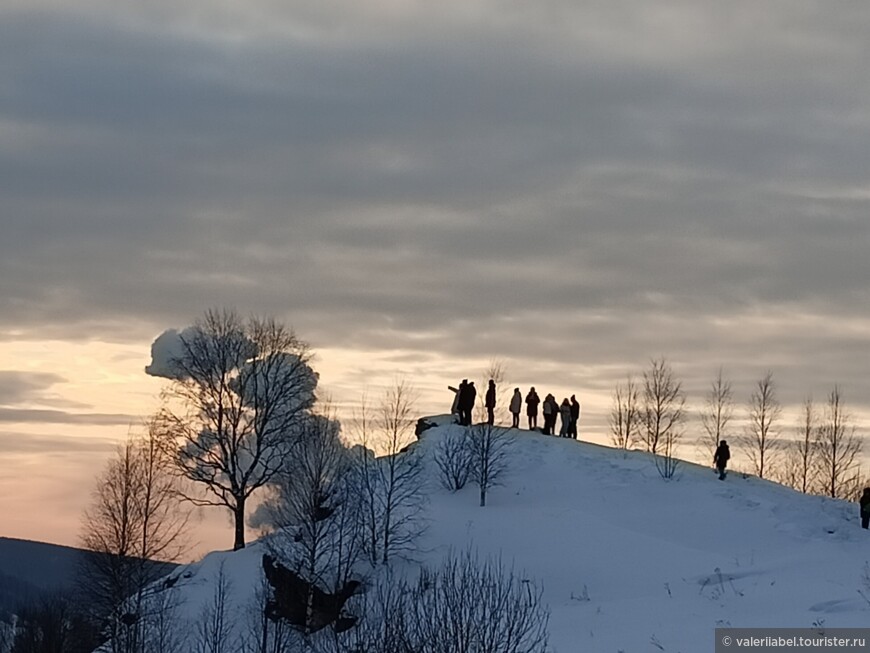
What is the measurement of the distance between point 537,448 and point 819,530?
1286 centimetres

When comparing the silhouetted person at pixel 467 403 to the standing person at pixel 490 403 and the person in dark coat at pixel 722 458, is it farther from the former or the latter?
the person in dark coat at pixel 722 458

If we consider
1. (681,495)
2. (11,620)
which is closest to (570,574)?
(681,495)

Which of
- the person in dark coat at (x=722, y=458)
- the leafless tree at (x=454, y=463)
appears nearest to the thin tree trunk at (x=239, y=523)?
the leafless tree at (x=454, y=463)

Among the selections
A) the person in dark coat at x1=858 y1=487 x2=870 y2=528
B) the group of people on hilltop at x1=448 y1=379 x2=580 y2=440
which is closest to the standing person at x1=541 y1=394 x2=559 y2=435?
the group of people on hilltop at x1=448 y1=379 x2=580 y2=440

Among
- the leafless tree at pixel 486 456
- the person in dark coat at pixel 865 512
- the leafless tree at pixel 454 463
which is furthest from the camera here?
the leafless tree at pixel 454 463

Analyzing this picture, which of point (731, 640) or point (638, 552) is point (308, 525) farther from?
point (731, 640)

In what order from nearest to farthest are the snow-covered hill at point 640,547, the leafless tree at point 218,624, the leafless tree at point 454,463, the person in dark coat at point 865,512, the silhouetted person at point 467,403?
the snow-covered hill at point 640,547 < the leafless tree at point 218,624 < the person in dark coat at point 865,512 < the leafless tree at point 454,463 < the silhouetted person at point 467,403

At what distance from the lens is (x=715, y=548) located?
48.7 metres

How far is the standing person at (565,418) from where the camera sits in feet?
196

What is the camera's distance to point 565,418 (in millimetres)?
60188

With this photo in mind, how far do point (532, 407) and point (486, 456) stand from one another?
22.5 feet

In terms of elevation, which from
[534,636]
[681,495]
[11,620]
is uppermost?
[681,495]

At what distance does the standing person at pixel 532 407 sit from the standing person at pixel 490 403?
207 centimetres

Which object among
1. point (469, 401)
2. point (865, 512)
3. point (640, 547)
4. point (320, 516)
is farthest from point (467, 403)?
point (865, 512)
